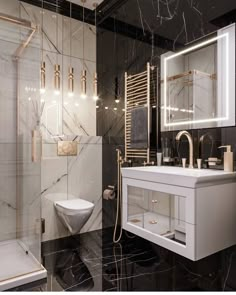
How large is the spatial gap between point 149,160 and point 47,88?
57.7 inches

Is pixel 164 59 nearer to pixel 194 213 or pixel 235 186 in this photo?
pixel 235 186

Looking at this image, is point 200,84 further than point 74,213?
No

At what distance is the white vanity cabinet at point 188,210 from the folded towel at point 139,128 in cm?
51

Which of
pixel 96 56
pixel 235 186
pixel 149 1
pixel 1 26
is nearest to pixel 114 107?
pixel 96 56

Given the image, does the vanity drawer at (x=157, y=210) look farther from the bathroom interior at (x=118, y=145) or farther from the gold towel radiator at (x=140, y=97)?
the gold towel radiator at (x=140, y=97)

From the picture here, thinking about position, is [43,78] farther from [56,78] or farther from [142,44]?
[142,44]

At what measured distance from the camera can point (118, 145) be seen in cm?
304

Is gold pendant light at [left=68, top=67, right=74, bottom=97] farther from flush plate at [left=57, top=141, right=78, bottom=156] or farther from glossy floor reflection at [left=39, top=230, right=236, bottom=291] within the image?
glossy floor reflection at [left=39, top=230, right=236, bottom=291]

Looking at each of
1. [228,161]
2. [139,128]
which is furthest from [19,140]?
[228,161]

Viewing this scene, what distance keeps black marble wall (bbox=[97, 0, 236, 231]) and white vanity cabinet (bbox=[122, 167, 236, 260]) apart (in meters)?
0.36

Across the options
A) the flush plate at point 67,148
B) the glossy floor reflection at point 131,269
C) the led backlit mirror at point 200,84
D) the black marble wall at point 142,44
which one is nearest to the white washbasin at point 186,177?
the black marble wall at point 142,44

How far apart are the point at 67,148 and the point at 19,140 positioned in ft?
1.79

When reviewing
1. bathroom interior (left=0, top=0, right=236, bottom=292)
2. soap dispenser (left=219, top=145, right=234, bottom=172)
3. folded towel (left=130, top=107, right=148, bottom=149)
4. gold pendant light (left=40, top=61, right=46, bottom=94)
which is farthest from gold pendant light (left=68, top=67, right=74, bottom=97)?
soap dispenser (left=219, top=145, right=234, bottom=172)

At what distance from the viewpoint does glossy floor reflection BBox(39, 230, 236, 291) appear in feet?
6.08
